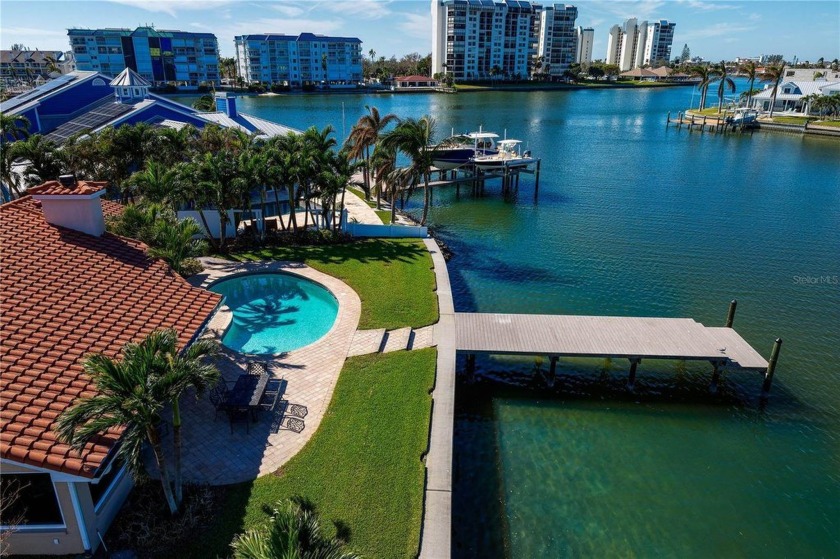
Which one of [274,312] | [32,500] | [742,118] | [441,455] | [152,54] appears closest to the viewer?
[32,500]

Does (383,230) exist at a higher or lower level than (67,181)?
lower

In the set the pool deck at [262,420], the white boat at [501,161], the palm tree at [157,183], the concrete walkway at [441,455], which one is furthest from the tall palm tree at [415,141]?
the white boat at [501,161]

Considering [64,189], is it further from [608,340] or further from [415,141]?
[415,141]

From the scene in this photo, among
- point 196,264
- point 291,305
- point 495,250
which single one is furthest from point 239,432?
point 495,250

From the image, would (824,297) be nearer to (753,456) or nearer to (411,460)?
(753,456)

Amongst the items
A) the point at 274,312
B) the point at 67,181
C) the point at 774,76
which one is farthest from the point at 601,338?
the point at 774,76
